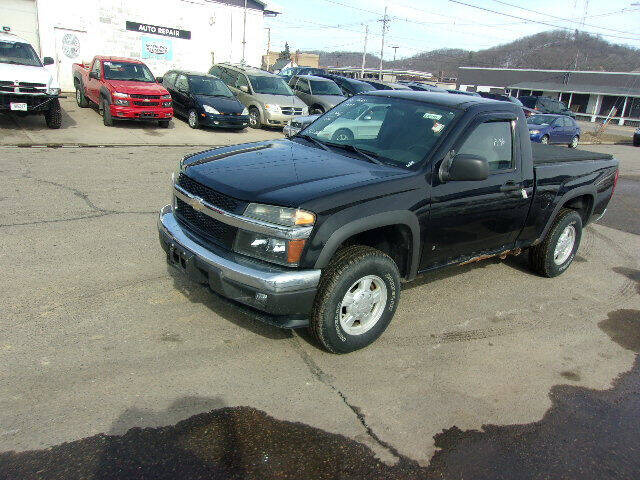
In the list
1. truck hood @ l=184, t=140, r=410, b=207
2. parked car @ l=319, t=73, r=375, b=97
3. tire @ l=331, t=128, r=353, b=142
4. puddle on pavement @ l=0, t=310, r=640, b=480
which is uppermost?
parked car @ l=319, t=73, r=375, b=97

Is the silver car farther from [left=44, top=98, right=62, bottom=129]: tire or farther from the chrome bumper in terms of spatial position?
the chrome bumper

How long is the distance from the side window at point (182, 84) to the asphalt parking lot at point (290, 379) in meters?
10.8

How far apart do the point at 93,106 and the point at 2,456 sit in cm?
1548

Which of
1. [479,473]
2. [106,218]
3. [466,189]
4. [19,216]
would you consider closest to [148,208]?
[106,218]

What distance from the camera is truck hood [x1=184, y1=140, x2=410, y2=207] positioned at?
11.4ft

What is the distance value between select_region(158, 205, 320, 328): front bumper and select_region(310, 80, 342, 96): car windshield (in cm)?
1577

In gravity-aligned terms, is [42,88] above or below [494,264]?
above

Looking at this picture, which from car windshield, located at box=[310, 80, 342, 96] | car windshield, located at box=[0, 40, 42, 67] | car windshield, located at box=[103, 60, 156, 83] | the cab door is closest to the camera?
the cab door

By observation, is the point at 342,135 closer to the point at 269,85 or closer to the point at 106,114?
the point at 106,114

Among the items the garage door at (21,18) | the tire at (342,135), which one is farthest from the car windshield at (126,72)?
the tire at (342,135)

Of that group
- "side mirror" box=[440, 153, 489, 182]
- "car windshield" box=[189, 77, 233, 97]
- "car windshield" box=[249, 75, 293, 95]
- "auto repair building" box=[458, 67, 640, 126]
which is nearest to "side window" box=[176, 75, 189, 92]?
"car windshield" box=[189, 77, 233, 97]

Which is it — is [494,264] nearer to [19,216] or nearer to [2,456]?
[2,456]

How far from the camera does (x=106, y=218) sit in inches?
251

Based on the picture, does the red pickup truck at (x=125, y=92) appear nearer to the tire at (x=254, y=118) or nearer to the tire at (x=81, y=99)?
the tire at (x=81, y=99)
